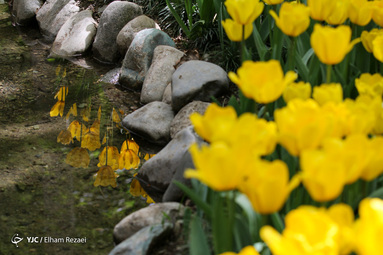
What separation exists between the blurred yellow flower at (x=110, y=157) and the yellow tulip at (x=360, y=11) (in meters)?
1.92

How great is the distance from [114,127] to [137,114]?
0.74ft

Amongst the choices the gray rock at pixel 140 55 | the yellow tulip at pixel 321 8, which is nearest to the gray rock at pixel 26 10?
the gray rock at pixel 140 55

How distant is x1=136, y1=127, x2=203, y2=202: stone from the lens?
3006mm

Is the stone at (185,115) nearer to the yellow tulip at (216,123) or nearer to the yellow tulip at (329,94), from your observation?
the yellow tulip at (329,94)

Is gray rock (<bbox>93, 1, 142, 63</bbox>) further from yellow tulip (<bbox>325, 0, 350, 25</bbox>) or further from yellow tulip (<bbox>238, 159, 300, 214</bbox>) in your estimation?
yellow tulip (<bbox>238, 159, 300, 214</bbox>)

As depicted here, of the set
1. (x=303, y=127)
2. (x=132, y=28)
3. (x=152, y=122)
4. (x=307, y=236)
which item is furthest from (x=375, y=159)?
(x=132, y=28)

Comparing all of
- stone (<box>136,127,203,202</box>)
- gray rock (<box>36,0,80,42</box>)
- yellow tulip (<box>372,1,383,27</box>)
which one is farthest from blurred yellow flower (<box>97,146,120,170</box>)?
gray rock (<box>36,0,80,42</box>)

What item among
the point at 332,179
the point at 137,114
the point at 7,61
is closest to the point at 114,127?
the point at 137,114

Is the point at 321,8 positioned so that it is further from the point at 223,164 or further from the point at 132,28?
the point at 132,28

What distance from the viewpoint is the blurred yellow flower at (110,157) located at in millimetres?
3495

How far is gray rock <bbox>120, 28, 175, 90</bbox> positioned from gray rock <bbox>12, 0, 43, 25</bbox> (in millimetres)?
2435

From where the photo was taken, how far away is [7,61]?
5500mm

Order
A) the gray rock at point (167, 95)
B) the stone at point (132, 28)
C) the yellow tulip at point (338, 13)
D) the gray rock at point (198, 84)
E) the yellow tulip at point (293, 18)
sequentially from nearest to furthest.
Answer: the yellow tulip at point (293, 18)
the yellow tulip at point (338, 13)
the gray rock at point (198, 84)
the gray rock at point (167, 95)
the stone at point (132, 28)

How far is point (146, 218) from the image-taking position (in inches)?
96.3
